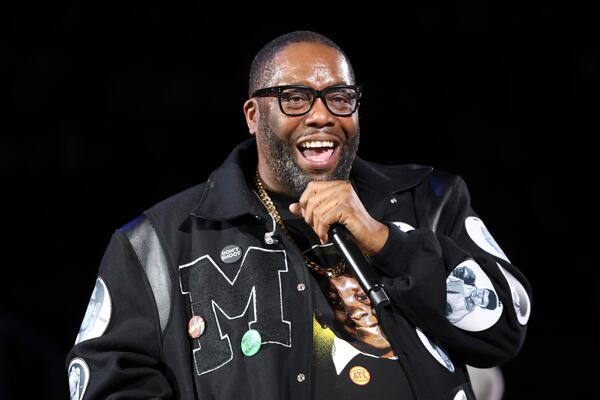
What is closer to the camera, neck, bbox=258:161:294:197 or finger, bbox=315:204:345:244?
finger, bbox=315:204:345:244

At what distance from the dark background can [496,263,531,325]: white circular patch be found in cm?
174

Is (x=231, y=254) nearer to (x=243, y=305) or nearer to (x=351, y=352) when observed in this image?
(x=243, y=305)

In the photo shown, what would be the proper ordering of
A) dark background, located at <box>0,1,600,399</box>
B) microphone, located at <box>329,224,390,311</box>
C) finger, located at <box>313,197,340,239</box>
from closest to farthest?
microphone, located at <box>329,224,390,311</box>, finger, located at <box>313,197,340,239</box>, dark background, located at <box>0,1,600,399</box>

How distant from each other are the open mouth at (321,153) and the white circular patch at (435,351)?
0.39 meters

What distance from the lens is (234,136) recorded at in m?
3.96

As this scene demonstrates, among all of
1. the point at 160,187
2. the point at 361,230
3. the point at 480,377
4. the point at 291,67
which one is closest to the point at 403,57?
the point at 160,187

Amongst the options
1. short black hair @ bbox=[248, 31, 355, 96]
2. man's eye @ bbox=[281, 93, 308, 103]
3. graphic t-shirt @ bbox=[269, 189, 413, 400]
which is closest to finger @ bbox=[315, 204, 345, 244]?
graphic t-shirt @ bbox=[269, 189, 413, 400]

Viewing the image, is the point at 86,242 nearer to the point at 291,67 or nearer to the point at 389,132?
the point at 389,132

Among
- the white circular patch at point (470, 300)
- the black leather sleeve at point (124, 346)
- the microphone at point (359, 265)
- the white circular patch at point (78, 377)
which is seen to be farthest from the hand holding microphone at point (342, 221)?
the white circular patch at point (78, 377)

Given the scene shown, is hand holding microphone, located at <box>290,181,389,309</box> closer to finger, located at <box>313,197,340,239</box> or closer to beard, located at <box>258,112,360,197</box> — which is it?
finger, located at <box>313,197,340,239</box>

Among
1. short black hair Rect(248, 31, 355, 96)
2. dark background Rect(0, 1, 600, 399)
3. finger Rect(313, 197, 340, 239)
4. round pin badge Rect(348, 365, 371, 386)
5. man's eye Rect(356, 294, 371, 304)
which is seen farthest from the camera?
dark background Rect(0, 1, 600, 399)

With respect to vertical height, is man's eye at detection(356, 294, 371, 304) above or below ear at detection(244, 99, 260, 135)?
below

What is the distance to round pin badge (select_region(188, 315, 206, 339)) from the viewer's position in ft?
6.07

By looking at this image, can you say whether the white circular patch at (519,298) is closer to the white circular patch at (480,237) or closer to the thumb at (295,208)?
the white circular patch at (480,237)
